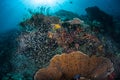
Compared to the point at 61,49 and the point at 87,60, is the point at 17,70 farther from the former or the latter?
the point at 87,60

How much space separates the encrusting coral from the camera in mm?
4457

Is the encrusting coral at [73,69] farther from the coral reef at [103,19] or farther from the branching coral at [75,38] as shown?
the coral reef at [103,19]

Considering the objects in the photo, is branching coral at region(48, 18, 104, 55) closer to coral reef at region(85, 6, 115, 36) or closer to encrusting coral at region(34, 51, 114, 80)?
encrusting coral at region(34, 51, 114, 80)

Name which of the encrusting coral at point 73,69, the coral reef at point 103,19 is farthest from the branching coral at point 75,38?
the coral reef at point 103,19

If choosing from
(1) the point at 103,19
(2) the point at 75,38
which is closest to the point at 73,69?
(2) the point at 75,38

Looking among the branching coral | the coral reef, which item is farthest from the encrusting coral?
the coral reef

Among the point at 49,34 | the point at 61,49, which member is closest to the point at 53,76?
the point at 61,49

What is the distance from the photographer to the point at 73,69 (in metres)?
4.47

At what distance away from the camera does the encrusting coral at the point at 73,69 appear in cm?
446

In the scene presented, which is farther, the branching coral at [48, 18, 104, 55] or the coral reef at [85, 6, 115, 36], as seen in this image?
the coral reef at [85, 6, 115, 36]

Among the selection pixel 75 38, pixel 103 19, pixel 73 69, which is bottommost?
pixel 73 69

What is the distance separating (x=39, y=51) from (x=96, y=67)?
9.66 ft

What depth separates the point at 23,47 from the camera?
7.59m

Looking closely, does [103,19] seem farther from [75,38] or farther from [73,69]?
[73,69]
